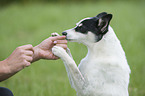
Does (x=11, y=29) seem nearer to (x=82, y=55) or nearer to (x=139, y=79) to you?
(x=82, y=55)

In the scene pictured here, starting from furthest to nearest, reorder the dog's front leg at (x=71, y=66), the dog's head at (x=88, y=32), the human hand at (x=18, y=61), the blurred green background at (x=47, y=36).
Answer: the blurred green background at (x=47, y=36) → the dog's head at (x=88, y=32) → the dog's front leg at (x=71, y=66) → the human hand at (x=18, y=61)

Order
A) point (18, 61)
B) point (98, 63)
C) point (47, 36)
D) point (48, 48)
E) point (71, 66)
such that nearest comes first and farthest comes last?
1. point (18, 61)
2. point (71, 66)
3. point (98, 63)
4. point (48, 48)
5. point (47, 36)

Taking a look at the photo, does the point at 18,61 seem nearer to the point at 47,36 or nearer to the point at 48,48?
the point at 48,48

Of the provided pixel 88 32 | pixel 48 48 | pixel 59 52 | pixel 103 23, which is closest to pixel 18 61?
pixel 59 52

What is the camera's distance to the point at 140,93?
10.8ft

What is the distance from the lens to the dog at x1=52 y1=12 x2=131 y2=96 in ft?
6.42

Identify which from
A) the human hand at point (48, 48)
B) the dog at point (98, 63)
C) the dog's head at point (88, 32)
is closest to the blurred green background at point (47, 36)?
the human hand at point (48, 48)

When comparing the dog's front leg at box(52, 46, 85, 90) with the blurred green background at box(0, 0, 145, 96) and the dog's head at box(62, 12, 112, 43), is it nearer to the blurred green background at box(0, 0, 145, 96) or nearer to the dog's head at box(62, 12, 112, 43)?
the dog's head at box(62, 12, 112, 43)

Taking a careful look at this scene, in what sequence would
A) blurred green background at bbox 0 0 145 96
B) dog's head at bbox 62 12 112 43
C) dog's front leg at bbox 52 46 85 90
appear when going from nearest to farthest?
dog's front leg at bbox 52 46 85 90 < dog's head at bbox 62 12 112 43 < blurred green background at bbox 0 0 145 96

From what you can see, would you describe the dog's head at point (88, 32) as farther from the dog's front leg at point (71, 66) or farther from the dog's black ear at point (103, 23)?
the dog's front leg at point (71, 66)

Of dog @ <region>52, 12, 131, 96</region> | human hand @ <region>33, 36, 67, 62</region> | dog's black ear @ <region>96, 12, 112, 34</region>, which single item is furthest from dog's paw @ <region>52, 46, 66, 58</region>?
dog's black ear @ <region>96, 12, 112, 34</region>

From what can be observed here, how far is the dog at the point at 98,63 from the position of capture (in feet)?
6.42

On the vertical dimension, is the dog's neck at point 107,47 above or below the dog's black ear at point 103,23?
below

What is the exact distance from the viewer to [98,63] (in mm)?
2039
